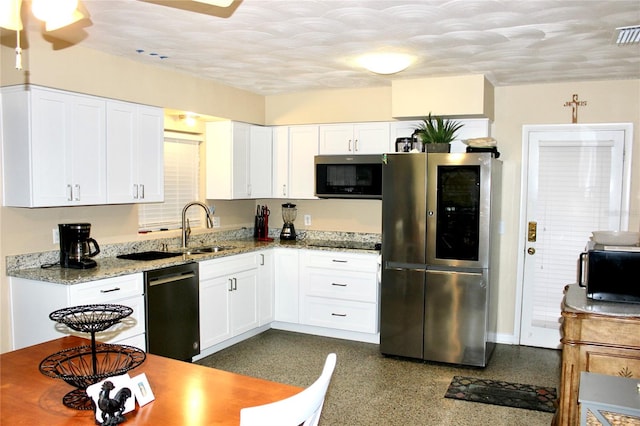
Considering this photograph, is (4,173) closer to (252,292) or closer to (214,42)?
(214,42)

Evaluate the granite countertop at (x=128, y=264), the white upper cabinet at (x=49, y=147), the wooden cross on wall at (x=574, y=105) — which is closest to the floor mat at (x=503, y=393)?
the granite countertop at (x=128, y=264)

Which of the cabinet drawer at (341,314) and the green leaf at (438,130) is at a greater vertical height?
the green leaf at (438,130)

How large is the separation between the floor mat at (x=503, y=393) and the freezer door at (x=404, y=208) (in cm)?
105

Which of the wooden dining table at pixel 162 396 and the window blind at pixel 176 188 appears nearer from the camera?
the wooden dining table at pixel 162 396

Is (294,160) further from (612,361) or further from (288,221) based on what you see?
(612,361)

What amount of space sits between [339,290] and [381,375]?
3.47 feet

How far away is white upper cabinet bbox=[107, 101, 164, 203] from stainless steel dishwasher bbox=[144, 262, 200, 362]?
0.68m

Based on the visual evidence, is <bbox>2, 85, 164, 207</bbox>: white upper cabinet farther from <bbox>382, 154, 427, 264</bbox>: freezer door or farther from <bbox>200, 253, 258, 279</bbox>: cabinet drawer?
<bbox>382, 154, 427, 264</bbox>: freezer door

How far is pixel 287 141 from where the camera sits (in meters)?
5.51

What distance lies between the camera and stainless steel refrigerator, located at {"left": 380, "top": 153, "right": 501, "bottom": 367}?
4.23 m

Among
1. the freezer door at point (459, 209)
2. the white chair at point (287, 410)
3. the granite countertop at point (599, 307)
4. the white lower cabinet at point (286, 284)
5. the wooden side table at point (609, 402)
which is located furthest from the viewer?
the white lower cabinet at point (286, 284)

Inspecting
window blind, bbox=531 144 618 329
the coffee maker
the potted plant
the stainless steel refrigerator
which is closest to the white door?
window blind, bbox=531 144 618 329

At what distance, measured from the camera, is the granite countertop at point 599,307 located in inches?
103

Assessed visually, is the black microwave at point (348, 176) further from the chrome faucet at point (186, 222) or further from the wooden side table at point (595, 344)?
the wooden side table at point (595, 344)
